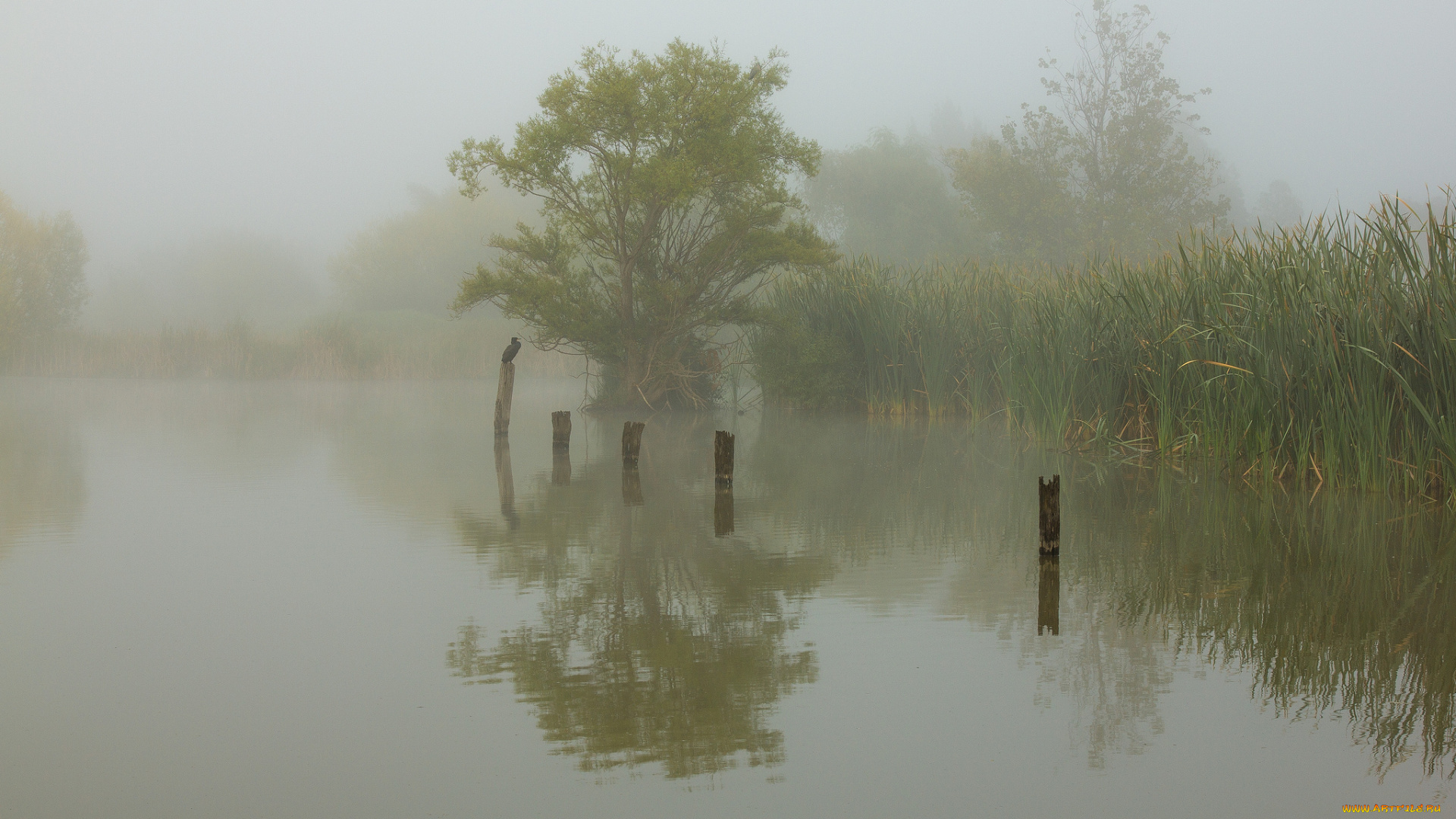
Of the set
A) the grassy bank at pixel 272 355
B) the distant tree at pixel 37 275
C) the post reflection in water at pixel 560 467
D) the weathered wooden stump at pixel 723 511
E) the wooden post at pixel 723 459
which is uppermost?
the distant tree at pixel 37 275

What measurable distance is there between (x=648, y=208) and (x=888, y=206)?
34.1 m

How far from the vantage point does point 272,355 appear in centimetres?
3500

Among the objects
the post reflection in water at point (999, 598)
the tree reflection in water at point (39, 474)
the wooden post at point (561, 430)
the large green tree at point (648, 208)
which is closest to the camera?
the post reflection in water at point (999, 598)

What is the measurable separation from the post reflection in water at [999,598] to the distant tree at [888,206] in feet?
132

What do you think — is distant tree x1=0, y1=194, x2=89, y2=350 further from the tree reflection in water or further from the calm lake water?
the calm lake water

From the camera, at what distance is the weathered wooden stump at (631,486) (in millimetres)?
9547

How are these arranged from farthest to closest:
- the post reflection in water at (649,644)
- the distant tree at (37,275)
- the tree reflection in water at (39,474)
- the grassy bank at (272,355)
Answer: the distant tree at (37,275)
the grassy bank at (272,355)
the tree reflection in water at (39,474)
the post reflection in water at (649,644)

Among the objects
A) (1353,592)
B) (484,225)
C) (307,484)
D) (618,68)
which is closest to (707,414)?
(618,68)

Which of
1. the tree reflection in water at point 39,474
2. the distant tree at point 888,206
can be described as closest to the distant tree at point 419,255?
the distant tree at point 888,206

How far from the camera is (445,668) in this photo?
4.70 m

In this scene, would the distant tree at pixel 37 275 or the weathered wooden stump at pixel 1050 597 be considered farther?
the distant tree at pixel 37 275

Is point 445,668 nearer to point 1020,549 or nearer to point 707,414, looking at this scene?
point 1020,549

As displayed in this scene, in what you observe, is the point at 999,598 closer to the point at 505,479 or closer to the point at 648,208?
the point at 505,479

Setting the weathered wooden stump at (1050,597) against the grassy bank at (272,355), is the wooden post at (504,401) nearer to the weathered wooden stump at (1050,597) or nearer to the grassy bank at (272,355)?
the weathered wooden stump at (1050,597)
